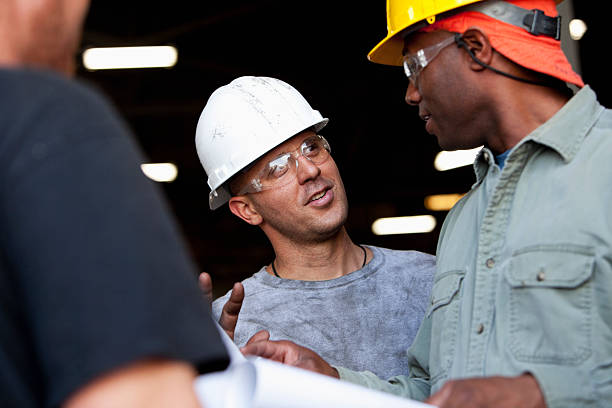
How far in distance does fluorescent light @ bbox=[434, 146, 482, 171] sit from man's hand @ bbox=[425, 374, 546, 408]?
1209cm

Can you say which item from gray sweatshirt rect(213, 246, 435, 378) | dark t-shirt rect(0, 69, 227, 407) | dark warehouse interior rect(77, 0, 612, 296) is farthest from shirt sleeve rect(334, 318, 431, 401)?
dark warehouse interior rect(77, 0, 612, 296)

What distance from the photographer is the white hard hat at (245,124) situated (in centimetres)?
356

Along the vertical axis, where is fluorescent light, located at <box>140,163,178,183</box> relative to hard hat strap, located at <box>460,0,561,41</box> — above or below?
below

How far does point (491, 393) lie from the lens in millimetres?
1914

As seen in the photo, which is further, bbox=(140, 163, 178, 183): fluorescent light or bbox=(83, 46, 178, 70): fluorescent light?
bbox=(140, 163, 178, 183): fluorescent light

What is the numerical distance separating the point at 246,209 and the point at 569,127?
1856 millimetres

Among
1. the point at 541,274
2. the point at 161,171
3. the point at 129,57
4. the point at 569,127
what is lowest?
the point at 541,274

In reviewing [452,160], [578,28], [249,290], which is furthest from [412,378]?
[452,160]

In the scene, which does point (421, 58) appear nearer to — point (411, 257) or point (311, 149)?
point (311, 149)

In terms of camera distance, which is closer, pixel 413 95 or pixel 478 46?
pixel 478 46

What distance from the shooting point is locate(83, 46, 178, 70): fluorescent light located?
9.52 meters

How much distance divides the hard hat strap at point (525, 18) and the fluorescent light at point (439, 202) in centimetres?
1522

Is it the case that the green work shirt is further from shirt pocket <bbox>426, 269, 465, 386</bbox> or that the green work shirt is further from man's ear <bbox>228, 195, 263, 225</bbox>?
man's ear <bbox>228, 195, 263, 225</bbox>

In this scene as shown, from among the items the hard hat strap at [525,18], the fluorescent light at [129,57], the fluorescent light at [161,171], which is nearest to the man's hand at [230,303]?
the hard hat strap at [525,18]
